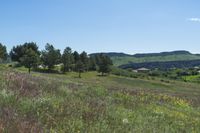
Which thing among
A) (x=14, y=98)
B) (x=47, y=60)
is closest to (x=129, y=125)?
(x=14, y=98)

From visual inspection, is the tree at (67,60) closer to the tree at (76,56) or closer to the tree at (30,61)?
the tree at (76,56)

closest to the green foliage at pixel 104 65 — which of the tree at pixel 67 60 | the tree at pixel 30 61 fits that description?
the tree at pixel 67 60

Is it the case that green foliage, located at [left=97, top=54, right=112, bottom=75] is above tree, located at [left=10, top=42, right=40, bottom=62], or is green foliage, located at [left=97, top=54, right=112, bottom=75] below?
below

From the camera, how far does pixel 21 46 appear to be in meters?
149

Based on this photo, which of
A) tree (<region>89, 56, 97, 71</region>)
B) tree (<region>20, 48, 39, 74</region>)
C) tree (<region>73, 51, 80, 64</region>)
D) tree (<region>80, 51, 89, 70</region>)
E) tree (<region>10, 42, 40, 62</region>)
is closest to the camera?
tree (<region>20, 48, 39, 74</region>)

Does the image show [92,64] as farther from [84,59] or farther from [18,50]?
[18,50]

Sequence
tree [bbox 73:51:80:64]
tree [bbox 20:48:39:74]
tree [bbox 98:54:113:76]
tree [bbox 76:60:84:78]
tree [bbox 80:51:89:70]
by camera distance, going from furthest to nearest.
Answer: tree [bbox 73:51:80:64]
tree [bbox 80:51:89:70]
tree [bbox 98:54:113:76]
tree [bbox 76:60:84:78]
tree [bbox 20:48:39:74]

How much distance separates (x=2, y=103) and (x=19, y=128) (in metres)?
2.22

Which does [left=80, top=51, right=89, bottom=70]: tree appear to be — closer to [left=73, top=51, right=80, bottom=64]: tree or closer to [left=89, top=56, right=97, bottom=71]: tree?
[left=73, top=51, right=80, bottom=64]: tree

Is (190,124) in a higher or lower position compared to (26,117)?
lower

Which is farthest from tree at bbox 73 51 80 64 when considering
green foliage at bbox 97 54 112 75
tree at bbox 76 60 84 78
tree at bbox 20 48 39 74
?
tree at bbox 20 48 39 74

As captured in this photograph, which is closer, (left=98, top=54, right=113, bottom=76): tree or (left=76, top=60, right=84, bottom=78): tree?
(left=76, top=60, right=84, bottom=78): tree

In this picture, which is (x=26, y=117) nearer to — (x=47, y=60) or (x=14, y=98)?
(x=14, y=98)

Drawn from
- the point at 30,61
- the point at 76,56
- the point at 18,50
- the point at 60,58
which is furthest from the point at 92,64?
the point at 30,61
